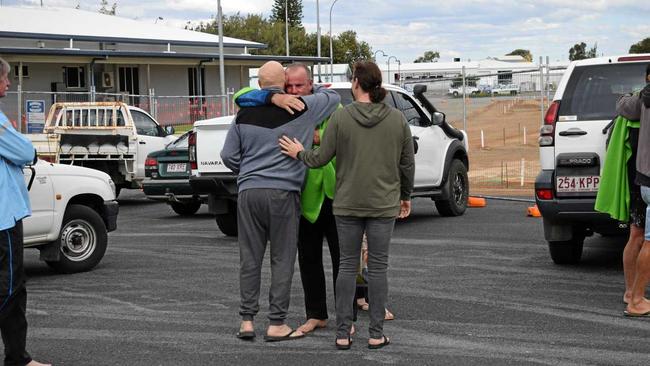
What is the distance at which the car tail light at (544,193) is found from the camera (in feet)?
31.0

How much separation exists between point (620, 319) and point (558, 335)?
2.50 ft

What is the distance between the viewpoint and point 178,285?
9.63 meters

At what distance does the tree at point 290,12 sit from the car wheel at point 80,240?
361 ft

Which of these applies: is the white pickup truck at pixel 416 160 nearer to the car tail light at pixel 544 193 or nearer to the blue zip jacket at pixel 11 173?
the car tail light at pixel 544 193

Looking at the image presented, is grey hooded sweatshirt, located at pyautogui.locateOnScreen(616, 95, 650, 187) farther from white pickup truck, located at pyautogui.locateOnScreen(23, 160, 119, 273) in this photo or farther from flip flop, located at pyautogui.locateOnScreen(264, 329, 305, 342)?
white pickup truck, located at pyautogui.locateOnScreen(23, 160, 119, 273)

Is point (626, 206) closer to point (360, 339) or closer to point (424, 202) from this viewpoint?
point (360, 339)

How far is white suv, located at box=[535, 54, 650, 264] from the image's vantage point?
9211 millimetres

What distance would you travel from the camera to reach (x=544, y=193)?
31.1 ft

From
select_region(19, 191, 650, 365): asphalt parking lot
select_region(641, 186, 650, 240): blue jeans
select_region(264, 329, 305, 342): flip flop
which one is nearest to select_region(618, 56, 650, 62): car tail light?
select_region(19, 191, 650, 365): asphalt parking lot

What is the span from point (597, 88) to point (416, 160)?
14.9 ft

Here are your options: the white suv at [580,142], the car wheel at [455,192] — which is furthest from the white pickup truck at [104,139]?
the white suv at [580,142]

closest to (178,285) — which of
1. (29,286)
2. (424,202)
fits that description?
(29,286)

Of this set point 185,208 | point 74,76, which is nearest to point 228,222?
point 185,208

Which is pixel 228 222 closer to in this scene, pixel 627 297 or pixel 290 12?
→ pixel 627 297
